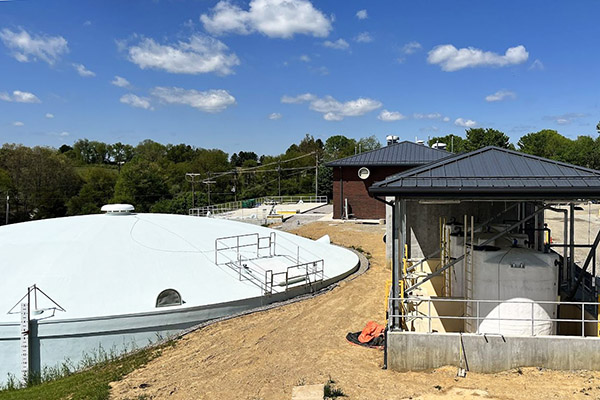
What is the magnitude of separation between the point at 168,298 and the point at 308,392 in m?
7.43

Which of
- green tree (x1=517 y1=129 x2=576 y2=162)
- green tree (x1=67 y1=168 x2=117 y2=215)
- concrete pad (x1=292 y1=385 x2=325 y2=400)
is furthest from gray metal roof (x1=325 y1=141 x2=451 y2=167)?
green tree (x1=517 y1=129 x2=576 y2=162)

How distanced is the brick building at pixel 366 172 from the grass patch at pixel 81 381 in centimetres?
2801

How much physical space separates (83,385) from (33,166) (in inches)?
2858

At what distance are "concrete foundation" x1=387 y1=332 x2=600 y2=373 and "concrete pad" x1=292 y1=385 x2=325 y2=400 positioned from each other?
194 cm

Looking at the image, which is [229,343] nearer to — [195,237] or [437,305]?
[437,305]

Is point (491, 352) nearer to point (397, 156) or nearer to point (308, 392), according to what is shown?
point (308, 392)

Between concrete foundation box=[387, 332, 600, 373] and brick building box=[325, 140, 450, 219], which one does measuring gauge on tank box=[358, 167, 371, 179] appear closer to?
brick building box=[325, 140, 450, 219]

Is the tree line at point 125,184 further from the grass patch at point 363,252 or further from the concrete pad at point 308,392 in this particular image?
the concrete pad at point 308,392

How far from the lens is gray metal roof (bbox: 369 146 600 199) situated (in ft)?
30.1

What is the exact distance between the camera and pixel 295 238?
23297 mm

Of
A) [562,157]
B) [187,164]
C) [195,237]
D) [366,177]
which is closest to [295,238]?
[195,237]

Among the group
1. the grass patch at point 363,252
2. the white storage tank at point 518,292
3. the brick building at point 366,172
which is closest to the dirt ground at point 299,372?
the white storage tank at point 518,292

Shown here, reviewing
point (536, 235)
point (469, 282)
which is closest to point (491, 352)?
point (469, 282)

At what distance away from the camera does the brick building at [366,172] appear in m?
37.1
